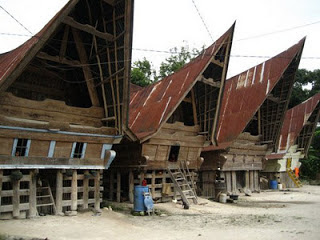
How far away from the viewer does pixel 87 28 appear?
1155cm

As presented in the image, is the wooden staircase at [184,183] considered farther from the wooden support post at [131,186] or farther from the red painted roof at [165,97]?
the red painted roof at [165,97]

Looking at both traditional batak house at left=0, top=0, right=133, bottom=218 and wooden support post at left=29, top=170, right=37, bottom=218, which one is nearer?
traditional batak house at left=0, top=0, right=133, bottom=218

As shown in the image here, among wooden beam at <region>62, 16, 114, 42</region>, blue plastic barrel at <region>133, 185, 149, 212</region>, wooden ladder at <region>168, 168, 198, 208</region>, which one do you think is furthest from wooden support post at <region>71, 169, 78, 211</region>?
wooden beam at <region>62, 16, 114, 42</region>

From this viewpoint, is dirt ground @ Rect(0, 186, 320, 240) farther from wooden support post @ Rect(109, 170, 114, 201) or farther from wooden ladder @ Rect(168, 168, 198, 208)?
wooden support post @ Rect(109, 170, 114, 201)

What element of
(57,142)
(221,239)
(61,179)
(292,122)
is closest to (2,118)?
(57,142)

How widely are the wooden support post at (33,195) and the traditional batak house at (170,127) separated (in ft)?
14.4

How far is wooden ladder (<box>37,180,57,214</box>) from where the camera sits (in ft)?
37.8

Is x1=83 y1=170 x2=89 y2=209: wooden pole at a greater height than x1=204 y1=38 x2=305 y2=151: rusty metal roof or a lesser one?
lesser

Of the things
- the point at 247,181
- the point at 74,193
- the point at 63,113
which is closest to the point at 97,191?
the point at 74,193

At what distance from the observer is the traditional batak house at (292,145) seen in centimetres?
3036

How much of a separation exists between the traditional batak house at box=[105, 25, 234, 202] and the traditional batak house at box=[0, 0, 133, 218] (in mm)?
2092

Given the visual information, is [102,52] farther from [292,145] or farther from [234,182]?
[292,145]

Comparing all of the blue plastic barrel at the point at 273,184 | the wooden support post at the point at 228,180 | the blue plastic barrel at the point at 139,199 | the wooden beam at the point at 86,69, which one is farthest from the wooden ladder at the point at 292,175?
the wooden beam at the point at 86,69

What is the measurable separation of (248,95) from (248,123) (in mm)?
2116
